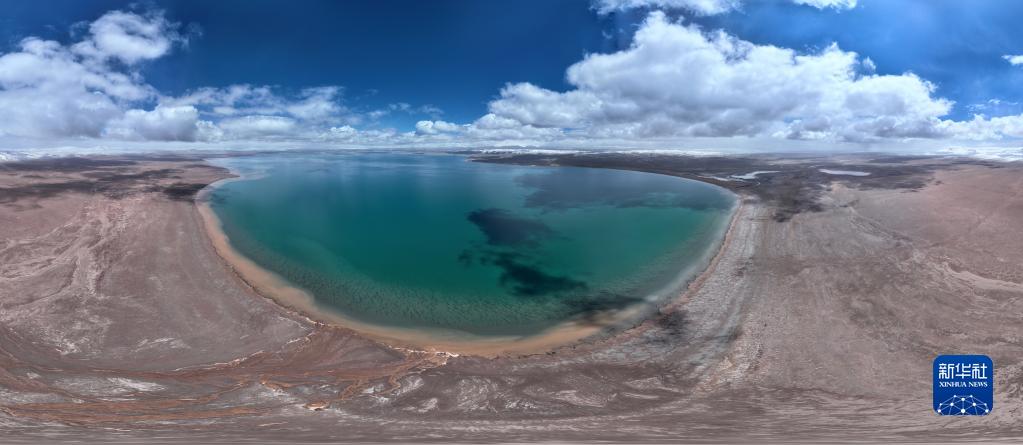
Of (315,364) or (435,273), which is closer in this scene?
(315,364)

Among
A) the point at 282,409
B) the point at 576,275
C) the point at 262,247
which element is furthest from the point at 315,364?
the point at 262,247

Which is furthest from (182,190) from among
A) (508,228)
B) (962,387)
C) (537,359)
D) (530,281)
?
(962,387)

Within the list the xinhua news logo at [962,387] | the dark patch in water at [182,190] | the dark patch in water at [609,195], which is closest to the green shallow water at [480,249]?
the dark patch in water at [609,195]

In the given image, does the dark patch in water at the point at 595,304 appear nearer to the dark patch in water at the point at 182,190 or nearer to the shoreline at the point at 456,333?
the shoreline at the point at 456,333

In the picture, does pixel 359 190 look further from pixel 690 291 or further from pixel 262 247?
pixel 690 291

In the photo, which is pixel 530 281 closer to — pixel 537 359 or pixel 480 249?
pixel 480 249

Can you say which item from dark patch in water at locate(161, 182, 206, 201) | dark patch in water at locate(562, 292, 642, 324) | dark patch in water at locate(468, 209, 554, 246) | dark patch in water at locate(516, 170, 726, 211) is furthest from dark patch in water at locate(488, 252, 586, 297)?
dark patch in water at locate(161, 182, 206, 201)
